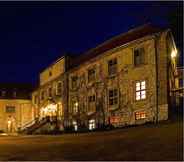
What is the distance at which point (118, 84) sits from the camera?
Result: 1283 inches

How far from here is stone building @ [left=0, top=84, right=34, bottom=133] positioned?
200ft

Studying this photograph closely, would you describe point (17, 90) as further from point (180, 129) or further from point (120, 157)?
point (120, 157)

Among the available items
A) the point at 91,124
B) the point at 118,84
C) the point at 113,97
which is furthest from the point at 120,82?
the point at 91,124

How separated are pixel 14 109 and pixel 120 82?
34.3 meters

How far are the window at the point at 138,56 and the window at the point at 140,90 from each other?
168cm

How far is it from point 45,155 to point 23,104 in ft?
155

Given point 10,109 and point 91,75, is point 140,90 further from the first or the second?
point 10,109

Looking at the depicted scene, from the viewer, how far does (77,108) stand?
126 ft

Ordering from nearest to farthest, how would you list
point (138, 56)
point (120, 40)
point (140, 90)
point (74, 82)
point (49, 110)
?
point (140, 90), point (138, 56), point (120, 40), point (74, 82), point (49, 110)

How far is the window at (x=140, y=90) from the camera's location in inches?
1174

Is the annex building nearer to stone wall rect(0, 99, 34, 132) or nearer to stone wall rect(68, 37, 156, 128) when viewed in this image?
stone wall rect(68, 37, 156, 128)

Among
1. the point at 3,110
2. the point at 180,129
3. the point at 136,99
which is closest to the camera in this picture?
the point at 180,129

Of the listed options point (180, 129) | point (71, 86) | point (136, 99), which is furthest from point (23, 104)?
point (180, 129)

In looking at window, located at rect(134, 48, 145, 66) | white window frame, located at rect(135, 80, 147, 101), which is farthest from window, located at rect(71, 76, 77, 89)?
white window frame, located at rect(135, 80, 147, 101)
